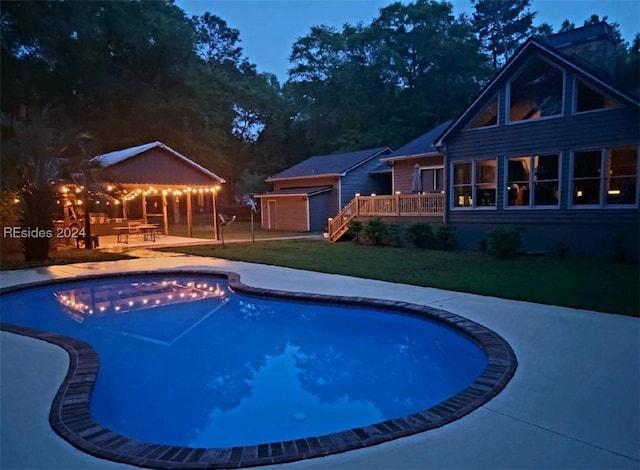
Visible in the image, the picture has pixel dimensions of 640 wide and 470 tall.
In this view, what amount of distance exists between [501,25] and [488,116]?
3238 cm

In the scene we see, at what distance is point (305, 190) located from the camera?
24344 millimetres

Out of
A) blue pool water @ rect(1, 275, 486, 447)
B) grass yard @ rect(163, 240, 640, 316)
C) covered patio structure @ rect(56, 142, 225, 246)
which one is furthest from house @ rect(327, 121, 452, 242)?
blue pool water @ rect(1, 275, 486, 447)

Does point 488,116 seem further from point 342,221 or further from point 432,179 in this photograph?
point 342,221

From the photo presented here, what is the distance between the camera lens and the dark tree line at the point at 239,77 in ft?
76.4

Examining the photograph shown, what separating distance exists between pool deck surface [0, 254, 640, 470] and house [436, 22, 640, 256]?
7305 mm

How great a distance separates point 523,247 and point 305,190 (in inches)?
539

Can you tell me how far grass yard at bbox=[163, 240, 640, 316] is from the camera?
7.05 m

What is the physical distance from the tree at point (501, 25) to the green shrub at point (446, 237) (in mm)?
30917

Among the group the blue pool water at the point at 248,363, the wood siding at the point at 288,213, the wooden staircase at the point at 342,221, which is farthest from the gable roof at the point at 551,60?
the wood siding at the point at 288,213

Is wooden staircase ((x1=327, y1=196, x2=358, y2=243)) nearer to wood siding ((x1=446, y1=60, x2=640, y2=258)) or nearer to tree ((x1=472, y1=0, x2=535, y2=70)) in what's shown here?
wood siding ((x1=446, y1=60, x2=640, y2=258))

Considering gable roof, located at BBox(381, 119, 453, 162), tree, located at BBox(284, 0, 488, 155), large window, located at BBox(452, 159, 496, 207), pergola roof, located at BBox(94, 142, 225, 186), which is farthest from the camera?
tree, located at BBox(284, 0, 488, 155)

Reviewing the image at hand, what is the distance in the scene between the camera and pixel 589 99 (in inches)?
466

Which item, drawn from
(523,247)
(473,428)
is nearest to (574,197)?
(523,247)

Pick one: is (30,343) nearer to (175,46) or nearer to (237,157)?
(175,46)
